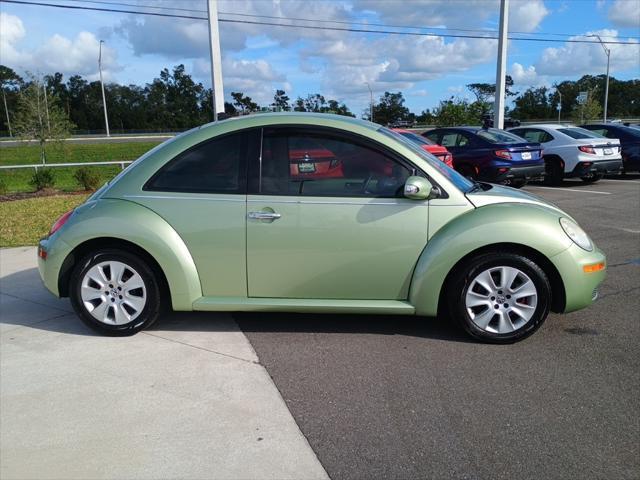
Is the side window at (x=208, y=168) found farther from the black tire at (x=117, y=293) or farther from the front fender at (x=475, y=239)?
the front fender at (x=475, y=239)

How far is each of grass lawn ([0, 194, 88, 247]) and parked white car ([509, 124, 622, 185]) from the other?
11640 mm

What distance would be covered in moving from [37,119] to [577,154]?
16.5 meters

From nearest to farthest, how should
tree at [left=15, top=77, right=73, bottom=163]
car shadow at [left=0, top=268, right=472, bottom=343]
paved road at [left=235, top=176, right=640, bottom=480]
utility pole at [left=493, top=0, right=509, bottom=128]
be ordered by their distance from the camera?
paved road at [left=235, top=176, right=640, bottom=480] < car shadow at [left=0, top=268, right=472, bottom=343] < tree at [left=15, top=77, right=73, bottom=163] < utility pole at [left=493, top=0, right=509, bottom=128]

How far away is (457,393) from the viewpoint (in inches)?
134

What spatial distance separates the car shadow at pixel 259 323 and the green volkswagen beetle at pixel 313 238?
27 centimetres

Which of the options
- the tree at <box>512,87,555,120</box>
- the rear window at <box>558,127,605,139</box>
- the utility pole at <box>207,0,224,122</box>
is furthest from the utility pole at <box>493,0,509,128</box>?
the tree at <box>512,87,555,120</box>

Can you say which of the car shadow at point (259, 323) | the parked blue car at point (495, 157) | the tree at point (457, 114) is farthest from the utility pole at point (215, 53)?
the tree at point (457, 114)

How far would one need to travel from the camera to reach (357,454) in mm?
2797

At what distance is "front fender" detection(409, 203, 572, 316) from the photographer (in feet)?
13.2

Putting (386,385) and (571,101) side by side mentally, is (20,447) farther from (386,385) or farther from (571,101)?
(571,101)

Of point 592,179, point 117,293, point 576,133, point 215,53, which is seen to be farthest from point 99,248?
point 592,179

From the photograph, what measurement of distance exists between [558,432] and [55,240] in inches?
150

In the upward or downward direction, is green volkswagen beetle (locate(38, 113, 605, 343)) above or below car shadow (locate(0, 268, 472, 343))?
above

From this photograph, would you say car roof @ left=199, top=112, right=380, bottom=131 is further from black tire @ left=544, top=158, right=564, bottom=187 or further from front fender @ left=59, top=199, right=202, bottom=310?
black tire @ left=544, top=158, right=564, bottom=187
